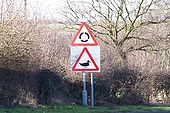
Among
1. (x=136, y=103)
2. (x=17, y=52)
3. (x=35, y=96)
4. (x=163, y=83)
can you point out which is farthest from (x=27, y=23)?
(x=163, y=83)

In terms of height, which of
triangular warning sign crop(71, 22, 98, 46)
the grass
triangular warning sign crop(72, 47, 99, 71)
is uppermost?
triangular warning sign crop(71, 22, 98, 46)

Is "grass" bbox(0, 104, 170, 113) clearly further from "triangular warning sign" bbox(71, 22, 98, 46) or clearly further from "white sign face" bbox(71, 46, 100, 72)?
"triangular warning sign" bbox(71, 22, 98, 46)

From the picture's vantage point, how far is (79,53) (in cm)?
1573

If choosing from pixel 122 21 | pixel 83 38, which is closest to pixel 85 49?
pixel 83 38

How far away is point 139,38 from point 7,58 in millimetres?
12904

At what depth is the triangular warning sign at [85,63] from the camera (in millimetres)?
15430

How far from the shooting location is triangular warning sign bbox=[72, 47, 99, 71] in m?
15.4

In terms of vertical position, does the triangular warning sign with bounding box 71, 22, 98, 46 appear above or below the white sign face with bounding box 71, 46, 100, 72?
above

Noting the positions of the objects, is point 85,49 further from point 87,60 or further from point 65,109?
point 65,109

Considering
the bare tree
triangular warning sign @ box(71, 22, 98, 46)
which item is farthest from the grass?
the bare tree

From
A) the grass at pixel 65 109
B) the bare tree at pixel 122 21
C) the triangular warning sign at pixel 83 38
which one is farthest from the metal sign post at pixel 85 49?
the bare tree at pixel 122 21

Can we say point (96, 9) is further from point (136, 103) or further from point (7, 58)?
point (7, 58)

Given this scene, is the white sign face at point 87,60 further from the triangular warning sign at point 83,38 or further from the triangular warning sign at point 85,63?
the triangular warning sign at point 83,38

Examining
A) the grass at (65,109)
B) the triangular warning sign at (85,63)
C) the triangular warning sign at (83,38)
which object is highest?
the triangular warning sign at (83,38)
